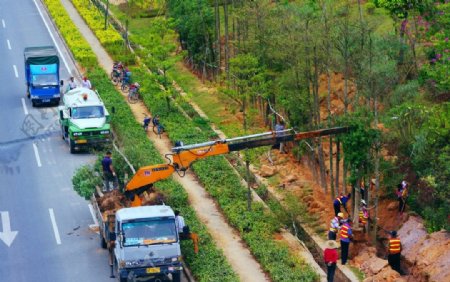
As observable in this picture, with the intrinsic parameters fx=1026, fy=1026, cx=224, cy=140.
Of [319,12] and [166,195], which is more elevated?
[319,12]

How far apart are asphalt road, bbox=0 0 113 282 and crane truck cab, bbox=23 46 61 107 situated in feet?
2.23

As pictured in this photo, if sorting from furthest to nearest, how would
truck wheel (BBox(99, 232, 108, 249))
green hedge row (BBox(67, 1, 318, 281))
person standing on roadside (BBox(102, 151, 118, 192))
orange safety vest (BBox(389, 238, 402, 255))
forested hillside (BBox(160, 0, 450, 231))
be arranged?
person standing on roadside (BBox(102, 151, 118, 192)) < truck wheel (BBox(99, 232, 108, 249)) < forested hillside (BBox(160, 0, 450, 231)) < green hedge row (BBox(67, 1, 318, 281)) < orange safety vest (BBox(389, 238, 402, 255))

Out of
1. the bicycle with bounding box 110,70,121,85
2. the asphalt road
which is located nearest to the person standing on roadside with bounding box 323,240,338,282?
the asphalt road

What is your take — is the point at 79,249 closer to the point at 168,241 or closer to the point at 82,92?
the point at 168,241

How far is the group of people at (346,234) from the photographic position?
3262 centimetres

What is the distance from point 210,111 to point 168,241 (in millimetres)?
21858

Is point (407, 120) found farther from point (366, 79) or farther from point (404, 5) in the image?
point (404, 5)

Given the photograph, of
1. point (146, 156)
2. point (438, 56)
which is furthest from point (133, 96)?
point (438, 56)

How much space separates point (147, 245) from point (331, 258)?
5828mm

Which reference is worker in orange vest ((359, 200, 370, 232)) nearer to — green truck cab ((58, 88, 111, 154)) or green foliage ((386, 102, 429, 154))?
green foliage ((386, 102, 429, 154))

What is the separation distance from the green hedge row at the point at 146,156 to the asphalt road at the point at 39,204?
8.92 ft

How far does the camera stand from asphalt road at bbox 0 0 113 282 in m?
35.3

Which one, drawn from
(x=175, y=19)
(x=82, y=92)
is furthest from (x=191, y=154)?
(x=175, y=19)

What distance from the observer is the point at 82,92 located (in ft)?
166
